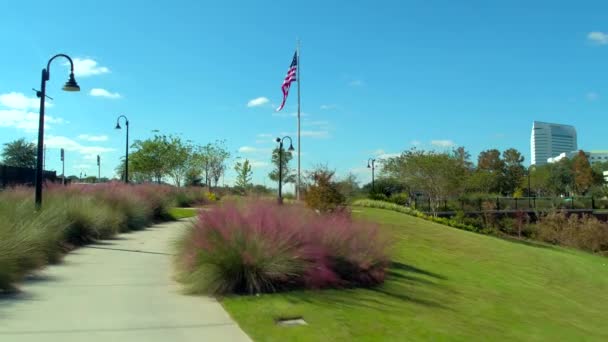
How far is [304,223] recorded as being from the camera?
10953 mm

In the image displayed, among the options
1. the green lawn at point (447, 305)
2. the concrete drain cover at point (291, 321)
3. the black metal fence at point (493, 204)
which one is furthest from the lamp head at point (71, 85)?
the black metal fence at point (493, 204)

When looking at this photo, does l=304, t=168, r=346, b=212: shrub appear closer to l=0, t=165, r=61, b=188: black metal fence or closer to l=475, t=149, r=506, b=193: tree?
l=0, t=165, r=61, b=188: black metal fence

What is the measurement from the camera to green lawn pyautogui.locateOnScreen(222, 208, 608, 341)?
301 inches

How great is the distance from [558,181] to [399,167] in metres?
55.9

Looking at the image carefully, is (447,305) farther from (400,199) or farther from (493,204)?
(400,199)

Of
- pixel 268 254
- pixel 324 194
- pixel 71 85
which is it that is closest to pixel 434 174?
pixel 324 194

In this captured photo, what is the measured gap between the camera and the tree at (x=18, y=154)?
48.9m

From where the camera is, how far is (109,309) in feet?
26.0

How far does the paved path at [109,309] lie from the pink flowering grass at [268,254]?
588 mm

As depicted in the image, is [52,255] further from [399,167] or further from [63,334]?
[399,167]

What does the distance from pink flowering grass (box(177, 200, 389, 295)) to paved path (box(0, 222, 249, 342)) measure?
588 mm

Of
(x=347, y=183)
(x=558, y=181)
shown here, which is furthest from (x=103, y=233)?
(x=558, y=181)

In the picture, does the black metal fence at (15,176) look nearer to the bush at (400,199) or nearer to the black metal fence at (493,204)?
the bush at (400,199)

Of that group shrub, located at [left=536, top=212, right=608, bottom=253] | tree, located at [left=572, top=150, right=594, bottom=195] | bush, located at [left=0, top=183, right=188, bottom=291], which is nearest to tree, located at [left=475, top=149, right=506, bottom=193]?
tree, located at [left=572, top=150, right=594, bottom=195]
